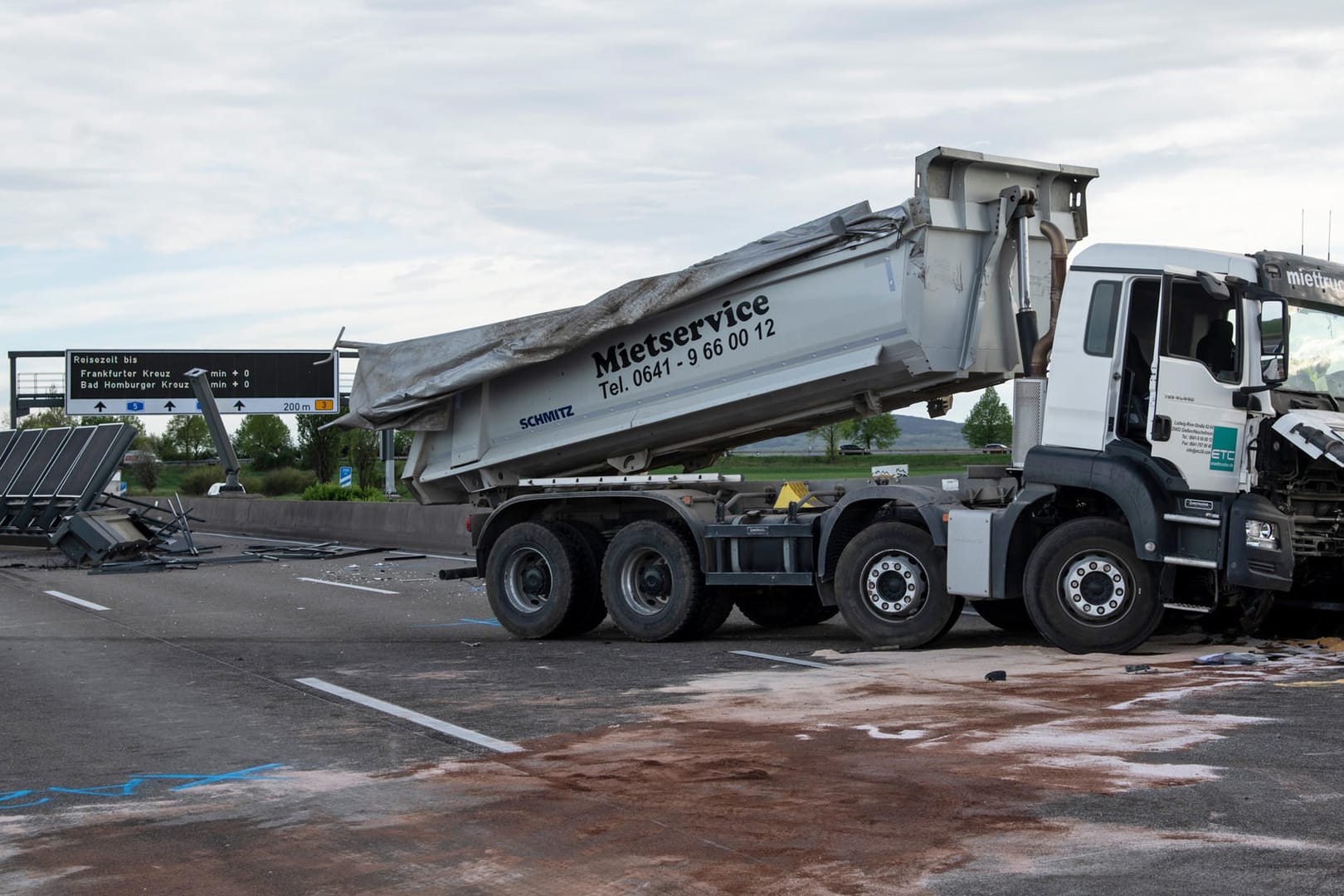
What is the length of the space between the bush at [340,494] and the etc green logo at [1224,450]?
101ft

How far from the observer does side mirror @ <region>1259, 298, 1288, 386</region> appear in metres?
10.2

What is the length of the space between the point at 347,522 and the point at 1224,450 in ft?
82.5

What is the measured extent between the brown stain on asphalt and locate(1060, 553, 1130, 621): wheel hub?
2.01m

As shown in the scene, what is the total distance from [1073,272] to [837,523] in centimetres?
278

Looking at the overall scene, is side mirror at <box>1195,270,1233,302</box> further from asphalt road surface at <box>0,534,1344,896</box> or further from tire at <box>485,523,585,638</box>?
tire at <box>485,523,585,638</box>

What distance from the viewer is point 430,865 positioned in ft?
18.4

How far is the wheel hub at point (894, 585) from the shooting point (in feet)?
38.8

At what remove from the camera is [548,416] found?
14.2 meters

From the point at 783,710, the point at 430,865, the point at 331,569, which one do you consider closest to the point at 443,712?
the point at 783,710

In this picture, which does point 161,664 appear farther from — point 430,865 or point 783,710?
point 430,865

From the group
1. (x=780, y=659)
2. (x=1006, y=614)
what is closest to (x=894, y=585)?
(x=780, y=659)

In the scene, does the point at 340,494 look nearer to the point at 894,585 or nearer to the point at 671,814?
the point at 894,585

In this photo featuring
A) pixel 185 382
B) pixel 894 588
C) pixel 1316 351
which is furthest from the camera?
pixel 185 382

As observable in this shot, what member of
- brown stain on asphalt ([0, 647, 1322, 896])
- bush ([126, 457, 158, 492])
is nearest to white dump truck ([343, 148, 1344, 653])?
brown stain on asphalt ([0, 647, 1322, 896])
